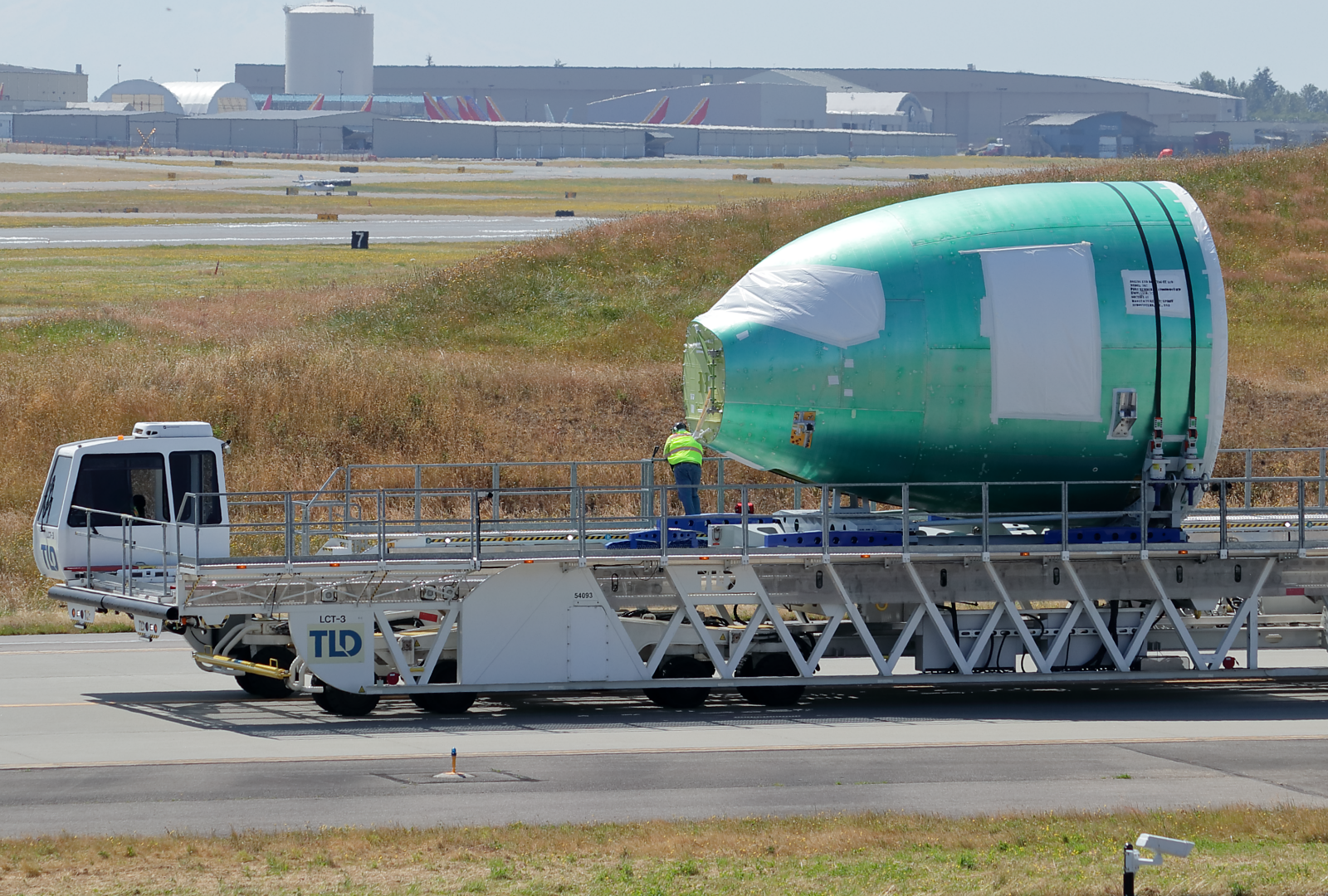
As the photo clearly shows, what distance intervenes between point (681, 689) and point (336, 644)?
Answer: 4.04m

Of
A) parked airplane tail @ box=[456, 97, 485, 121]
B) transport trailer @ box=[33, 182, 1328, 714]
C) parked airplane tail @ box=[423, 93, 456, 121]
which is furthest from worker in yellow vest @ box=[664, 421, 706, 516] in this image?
parked airplane tail @ box=[456, 97, 485, 121]

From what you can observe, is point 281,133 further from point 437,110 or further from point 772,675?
point 772,675

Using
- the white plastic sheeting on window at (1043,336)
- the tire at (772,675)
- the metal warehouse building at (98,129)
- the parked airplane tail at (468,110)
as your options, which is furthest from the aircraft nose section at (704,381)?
the parked airplane tail at (468,110)

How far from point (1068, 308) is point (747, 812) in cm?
827

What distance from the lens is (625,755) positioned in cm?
1672

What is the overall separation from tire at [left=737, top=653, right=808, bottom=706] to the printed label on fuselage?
5856 mm

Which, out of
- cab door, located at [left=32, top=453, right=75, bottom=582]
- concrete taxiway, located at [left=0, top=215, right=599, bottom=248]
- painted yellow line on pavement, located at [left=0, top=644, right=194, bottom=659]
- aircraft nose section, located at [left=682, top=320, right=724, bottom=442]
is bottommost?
painted yellow line on pavement, located at [left=0, top=644, right=194, bottom=659]

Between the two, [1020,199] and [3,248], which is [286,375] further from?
[3,248]

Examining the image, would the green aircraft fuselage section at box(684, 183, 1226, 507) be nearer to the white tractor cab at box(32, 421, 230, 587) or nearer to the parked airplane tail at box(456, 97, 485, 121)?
the white tractor cab at box(32, 421, 230, 587)

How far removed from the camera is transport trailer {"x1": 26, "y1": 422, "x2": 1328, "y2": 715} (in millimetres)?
18391

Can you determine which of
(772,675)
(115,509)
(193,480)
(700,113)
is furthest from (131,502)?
(700,113)

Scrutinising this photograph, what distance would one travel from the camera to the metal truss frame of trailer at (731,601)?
60.1ft

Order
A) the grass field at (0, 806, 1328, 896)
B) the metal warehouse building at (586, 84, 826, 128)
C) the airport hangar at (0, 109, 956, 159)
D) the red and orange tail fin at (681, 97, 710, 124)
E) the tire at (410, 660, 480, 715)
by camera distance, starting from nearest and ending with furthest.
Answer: the grass field at (0, 806, 1328, 896)
the tire at (410, 660, 480, 715)
the airport hangar at (0, 109, 956, 159)
the red and orange tail fin at (681, 97, 710, 124)
the metal warehouse building at (586, 84, 826, 128)

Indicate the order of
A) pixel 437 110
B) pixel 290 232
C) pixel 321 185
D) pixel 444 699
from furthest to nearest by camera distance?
pixel 437 110
pixel 321 185
pixel 290 232
pixel 444 699
